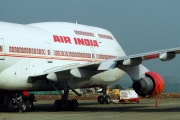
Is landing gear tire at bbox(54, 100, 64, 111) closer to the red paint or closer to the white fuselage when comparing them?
the white fuselage

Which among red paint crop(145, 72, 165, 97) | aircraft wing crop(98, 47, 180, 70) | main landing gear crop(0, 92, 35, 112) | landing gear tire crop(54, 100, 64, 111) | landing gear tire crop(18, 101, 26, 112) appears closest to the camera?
aircraft wing crop(98, 47, 180, 70)

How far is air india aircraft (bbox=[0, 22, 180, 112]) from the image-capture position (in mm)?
23344

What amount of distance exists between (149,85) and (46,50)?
233 inches

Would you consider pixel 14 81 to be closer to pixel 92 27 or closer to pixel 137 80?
pixel 137 80

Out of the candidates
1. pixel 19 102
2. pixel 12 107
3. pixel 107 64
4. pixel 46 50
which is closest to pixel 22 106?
pixel 19 102

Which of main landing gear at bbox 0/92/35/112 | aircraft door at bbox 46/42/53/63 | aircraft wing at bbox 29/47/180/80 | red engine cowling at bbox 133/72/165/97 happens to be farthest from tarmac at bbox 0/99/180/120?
aircraft door at bbox 46/42/53/63

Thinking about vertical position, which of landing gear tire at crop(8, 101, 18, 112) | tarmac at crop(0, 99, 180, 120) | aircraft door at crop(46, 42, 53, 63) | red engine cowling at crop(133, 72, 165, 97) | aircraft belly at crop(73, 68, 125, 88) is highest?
aircraft door at crop(46, 42, 53, 63)

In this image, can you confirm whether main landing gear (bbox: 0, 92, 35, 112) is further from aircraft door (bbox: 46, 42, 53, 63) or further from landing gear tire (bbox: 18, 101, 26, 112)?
aircraft door (bbox: 46, 42, 53, 63)

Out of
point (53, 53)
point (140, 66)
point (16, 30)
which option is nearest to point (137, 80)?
point (140, 66)

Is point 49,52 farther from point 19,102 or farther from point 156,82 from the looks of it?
point 156,82

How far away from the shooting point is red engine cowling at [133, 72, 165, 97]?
24.5 meters

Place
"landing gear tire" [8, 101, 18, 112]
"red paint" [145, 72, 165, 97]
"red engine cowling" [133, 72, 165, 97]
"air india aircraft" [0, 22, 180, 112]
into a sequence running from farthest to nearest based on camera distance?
1. "landing gear tire" [8, 101, 18, 112]
2. "red paint" [145, 72, 165, 97]
3. "red engine cowling" [133, 72, 165, 97]
4. "air india aircraft" [0, 22, 180, 112]

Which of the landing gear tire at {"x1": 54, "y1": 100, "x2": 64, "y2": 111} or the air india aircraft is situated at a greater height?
the air india aircraft

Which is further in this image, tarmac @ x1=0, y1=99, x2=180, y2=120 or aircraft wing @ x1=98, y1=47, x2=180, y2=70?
aircraft wing @ x1=98, y1=47, x2=180, y2=70
